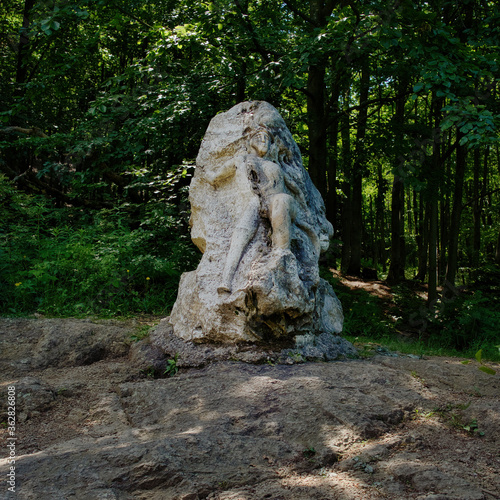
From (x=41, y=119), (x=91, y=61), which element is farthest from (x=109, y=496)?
(x=91, y=61)

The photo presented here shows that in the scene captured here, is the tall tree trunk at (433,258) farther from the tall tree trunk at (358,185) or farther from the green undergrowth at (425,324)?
the tall tree trunk at (358,185)

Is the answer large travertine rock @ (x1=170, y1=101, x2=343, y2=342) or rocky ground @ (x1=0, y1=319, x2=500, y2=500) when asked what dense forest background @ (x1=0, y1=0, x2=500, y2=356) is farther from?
rocky ground @ (x1=0, y1=319, x2=500, y2=500)

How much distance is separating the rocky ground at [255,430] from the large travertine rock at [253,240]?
0.43m

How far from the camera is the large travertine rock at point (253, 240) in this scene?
4.52 metres

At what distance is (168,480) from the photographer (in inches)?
96.2

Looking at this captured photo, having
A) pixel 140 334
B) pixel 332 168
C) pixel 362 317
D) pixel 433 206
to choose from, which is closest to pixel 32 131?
pixel 140 334

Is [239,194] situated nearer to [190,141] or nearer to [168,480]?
[168,480]

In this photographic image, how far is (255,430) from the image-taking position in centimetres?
307

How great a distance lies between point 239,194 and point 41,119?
934 centimetres

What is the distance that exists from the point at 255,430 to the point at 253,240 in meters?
2.24

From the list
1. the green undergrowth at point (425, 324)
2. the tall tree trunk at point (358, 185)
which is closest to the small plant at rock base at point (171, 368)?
the green undergrowth at point (425, 324)

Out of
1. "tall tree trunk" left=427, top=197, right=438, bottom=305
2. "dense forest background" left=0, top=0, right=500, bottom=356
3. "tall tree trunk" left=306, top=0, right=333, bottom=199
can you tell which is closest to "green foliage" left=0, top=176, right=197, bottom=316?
"dense forest background" left=0, top=0, right=500, bottom=356

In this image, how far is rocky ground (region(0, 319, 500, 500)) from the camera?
2.41 meters

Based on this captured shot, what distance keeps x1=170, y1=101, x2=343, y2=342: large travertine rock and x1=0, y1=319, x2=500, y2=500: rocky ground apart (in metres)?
0.43
